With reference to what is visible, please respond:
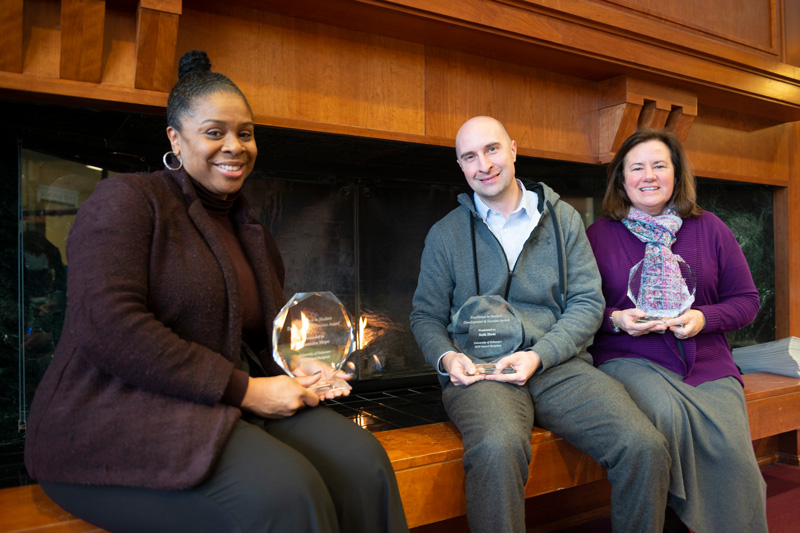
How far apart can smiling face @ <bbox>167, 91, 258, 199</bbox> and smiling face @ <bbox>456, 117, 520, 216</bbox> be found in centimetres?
69

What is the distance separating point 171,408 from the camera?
0.98 meters

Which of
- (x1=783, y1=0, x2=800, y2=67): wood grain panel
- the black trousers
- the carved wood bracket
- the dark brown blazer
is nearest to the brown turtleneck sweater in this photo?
the dark brown blazer

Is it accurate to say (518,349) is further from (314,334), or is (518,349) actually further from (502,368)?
(314,334)

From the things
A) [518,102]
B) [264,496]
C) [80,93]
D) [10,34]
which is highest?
[518,102]

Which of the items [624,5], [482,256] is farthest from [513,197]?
[624,5]

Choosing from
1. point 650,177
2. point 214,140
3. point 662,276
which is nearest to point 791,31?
point 650,177

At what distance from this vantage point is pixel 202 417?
986 mm

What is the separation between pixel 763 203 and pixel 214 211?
9.84 feet

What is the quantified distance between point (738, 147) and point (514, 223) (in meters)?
1.82

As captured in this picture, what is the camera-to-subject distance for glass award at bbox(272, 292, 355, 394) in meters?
1.17

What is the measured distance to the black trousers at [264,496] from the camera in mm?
937

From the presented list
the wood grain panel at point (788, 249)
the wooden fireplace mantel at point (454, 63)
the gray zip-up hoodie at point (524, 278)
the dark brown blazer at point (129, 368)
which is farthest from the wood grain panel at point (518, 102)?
the wood grain panel at point (788, 249)

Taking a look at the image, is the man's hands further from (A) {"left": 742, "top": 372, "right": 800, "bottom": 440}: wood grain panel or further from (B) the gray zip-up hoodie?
(A) {"left": 742, "top": 372, "right": 800, "bottom": 440}: wood grain panel

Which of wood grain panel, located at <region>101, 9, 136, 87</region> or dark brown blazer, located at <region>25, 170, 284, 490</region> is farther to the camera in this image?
wood grain panel, located at <region>101, 9, 136, 87</region>
